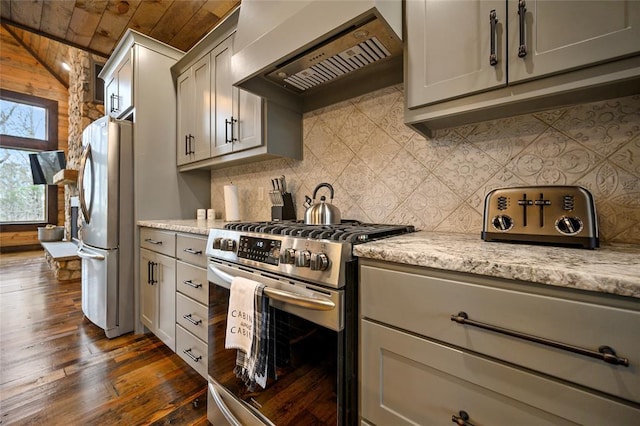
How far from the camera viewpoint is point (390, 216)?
1.50m

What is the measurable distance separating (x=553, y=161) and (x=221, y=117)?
2.00m

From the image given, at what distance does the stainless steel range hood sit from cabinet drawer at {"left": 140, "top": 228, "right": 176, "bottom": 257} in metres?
1.11

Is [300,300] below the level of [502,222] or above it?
below

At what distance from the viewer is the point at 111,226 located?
2.16 meters

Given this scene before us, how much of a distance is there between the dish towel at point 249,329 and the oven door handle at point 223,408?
0.64 ft

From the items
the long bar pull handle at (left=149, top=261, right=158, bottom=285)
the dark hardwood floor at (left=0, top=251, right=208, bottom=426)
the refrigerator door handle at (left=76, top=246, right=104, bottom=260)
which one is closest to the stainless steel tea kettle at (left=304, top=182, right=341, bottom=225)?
the dark hardwood floor at (left=0, top=251, right=208, bottom=426)

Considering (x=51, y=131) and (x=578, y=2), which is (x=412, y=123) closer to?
(x=578, y=2)

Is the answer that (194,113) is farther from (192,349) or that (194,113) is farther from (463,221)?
(463,221)

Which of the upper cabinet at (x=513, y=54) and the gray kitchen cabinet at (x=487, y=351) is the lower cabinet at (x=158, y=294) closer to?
the gray kitchen cabinet at (x=487, y=351)

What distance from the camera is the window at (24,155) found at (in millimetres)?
5340

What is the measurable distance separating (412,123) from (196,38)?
2611 millimetres

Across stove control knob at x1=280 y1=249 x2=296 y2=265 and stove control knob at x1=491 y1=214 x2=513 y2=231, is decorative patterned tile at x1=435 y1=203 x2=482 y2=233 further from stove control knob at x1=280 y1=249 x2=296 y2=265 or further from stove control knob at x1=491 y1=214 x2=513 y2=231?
stove control knob at x1=280 y1=249 x2=296 y2=265

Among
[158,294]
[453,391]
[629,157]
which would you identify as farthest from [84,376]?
[629,157]

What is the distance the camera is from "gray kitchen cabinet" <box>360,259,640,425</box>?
0.52 m
